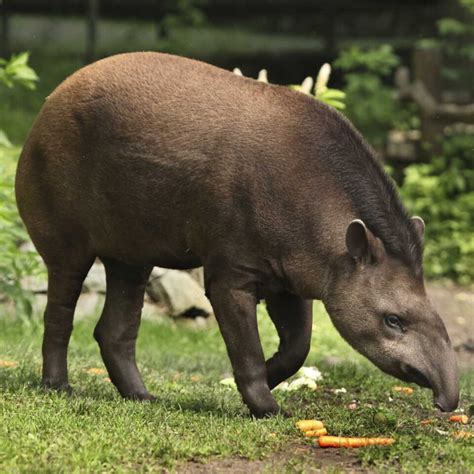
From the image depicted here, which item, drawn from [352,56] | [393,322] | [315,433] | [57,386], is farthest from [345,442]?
[352,56]

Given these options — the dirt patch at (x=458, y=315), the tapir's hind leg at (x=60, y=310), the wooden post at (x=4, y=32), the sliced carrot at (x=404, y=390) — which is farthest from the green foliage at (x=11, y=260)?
the wooden post at (x=4, y=32)

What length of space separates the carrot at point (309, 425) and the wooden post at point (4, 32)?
13974 mm

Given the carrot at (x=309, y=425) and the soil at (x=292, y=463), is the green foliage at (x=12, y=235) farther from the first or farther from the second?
the soil at (x=292, y=463)

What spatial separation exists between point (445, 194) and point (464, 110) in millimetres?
1265

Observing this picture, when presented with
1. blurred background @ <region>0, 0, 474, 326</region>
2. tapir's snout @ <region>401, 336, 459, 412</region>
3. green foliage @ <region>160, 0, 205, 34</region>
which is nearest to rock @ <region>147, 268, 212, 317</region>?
blurred background @ <region>0, 0, 474, 326</region>

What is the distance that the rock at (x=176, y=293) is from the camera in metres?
12.0

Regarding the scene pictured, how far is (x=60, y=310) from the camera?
24.6 ft

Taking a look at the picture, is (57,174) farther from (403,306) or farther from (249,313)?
(403,306)

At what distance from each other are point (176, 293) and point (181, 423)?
5657 millimetres

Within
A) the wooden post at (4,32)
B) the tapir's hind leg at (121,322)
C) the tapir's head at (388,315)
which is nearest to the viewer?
the tapir's head at (388,315)

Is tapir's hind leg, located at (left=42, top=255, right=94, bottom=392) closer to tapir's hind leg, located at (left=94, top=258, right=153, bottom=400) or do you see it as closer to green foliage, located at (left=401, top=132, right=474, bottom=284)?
tapir's hind leg, located at (left=94, top=258, right=153, bottom=400)

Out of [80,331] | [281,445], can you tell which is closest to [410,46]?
[80,331]

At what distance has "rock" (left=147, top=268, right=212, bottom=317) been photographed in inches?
471

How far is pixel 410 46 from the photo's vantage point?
20.0m
